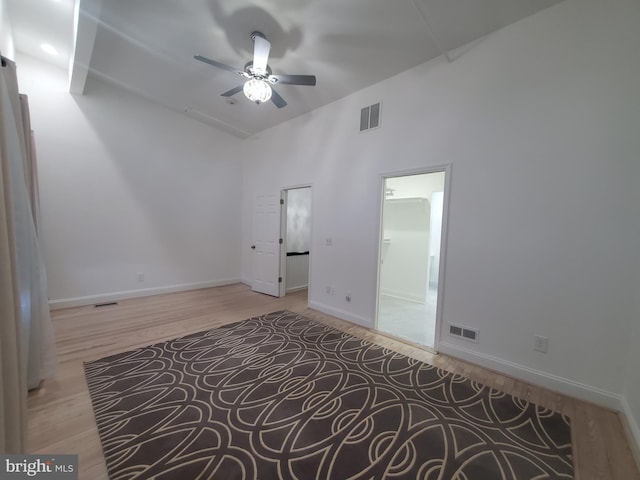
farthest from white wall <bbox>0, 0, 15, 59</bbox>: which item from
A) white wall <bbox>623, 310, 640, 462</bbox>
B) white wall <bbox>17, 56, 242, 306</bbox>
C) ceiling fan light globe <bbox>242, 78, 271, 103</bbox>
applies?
white wall <bbox>623, 310, 640, 462</bbox>

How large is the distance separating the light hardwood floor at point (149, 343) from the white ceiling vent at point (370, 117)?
2862 millimetres

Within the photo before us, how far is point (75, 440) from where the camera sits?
5.38 feet

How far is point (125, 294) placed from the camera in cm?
453

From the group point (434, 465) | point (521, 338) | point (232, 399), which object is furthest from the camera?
point (521, 338)

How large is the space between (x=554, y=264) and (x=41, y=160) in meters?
6.55

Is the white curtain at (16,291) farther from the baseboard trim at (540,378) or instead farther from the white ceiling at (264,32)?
the baseboard trim at (540,378)

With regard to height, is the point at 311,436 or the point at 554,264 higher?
the point at 554,264

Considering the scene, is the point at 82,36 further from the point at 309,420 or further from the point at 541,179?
the point at 541,179

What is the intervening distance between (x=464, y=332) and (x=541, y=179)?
169cm

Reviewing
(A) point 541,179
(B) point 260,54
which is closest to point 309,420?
(A) point 541,179

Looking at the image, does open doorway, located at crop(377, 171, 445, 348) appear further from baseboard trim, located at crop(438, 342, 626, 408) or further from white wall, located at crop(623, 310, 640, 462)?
white wall, located at crop(623, 310, 640, 462)

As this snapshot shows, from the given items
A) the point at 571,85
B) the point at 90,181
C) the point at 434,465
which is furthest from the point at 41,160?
the point at 571,85

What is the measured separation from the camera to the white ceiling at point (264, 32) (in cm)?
238

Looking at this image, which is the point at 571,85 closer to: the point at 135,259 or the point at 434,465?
the point at 434,465
